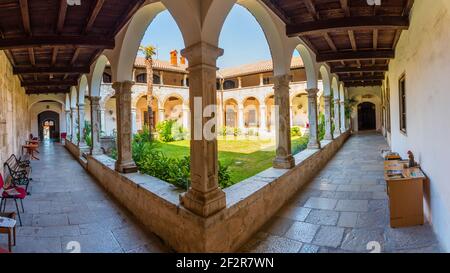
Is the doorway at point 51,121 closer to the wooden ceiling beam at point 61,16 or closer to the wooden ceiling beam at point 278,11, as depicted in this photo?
the wooden ceiling beam at point 61,16

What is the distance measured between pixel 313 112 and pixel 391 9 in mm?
3681

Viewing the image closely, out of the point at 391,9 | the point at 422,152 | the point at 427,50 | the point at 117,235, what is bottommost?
the point at 117,235

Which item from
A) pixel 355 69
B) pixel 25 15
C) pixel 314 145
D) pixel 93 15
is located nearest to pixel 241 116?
pixel 355 69

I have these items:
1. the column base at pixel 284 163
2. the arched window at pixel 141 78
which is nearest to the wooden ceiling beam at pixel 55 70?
Answer: the column base at pixel 284 163

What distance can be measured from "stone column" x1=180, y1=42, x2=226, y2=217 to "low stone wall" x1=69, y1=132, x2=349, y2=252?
0.48 ft

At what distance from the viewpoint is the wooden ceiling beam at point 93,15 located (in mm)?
4276

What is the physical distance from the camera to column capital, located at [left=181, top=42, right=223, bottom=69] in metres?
2.94

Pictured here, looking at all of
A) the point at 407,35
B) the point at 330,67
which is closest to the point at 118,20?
the point at 407,35

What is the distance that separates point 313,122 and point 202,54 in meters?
5.96

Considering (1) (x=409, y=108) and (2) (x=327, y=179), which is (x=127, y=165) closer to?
(2) (x=327, y=179)

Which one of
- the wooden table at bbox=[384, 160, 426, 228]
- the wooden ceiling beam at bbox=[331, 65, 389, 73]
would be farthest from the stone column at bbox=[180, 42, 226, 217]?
the wooden ceiling beam at bbox=[331, 65, 389, 73]

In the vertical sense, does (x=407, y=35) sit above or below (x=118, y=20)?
below

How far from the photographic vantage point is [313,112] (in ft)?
26.9

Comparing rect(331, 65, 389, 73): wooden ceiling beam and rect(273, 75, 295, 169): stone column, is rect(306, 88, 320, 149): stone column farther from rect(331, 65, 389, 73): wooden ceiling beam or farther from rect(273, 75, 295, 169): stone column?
rect(331, 65, 389, 73): wooden ceiling beam
